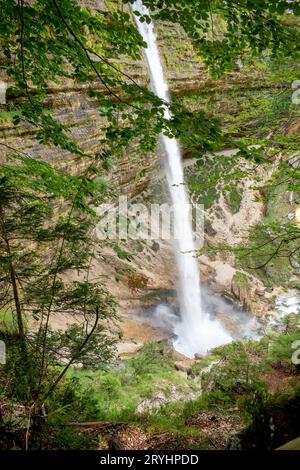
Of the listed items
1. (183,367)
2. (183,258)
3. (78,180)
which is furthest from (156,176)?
(78,180)

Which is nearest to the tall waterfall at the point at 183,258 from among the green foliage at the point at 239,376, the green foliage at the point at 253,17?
the green foliage at the point at 239,376

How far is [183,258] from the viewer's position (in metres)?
15.8

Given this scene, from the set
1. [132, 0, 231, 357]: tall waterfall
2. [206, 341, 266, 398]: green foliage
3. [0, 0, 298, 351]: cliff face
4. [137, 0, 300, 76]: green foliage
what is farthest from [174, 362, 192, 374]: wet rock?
[137, 0, 300, 76]: green foliage

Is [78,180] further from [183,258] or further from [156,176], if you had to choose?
[156,176]

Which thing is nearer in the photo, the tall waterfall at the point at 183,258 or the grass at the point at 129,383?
the grass at the point at 129,383

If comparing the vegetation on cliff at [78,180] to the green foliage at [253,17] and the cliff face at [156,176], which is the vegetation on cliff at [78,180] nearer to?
the green foliage at [253,17]

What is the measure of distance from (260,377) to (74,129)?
9113mm

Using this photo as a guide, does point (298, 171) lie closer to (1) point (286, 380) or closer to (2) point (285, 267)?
(1) point (286, 380)

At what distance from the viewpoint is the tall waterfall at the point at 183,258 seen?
1323 centimetres

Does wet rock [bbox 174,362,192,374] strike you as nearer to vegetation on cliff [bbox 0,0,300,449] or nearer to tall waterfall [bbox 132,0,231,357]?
tall waterfall [bbox 132,0,231,357]

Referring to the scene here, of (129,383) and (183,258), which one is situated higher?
(183,258)

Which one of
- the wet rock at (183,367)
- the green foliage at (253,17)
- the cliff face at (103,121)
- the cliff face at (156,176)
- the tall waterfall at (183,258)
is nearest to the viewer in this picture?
the green foliage at (253,17)

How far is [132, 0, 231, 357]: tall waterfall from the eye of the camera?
13.2m
